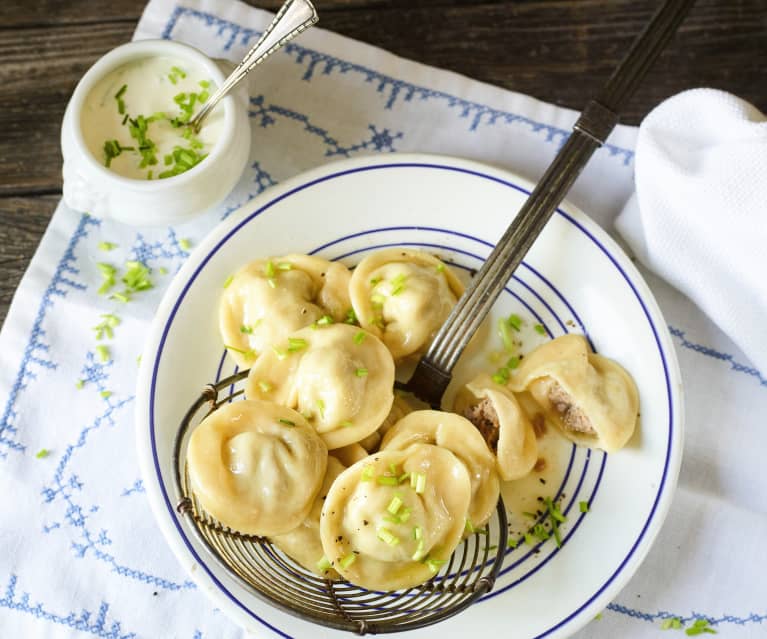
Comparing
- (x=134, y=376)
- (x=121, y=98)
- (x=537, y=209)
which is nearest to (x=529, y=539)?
(x=537, y=209)

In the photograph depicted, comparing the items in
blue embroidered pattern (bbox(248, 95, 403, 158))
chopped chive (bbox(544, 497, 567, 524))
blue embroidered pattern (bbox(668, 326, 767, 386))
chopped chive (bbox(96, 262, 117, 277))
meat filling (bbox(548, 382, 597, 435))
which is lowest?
chopped chive (bbox(96, 262, 117, 277))

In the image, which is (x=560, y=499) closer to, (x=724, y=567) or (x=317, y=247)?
(x=724, y=567)

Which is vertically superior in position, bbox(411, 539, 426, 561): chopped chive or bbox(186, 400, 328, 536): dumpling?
bbox(411, 539, 426, 561): chopped chive

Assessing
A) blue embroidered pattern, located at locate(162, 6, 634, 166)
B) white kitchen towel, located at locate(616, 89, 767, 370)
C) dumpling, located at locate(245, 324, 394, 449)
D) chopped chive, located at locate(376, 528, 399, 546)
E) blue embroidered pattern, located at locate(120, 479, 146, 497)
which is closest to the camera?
chopped chive, located at locate(376, 528, 399, 546)

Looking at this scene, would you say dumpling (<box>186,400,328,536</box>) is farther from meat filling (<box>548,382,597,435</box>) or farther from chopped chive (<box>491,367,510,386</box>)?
meat filling (<box>548,382,597,435</box>)

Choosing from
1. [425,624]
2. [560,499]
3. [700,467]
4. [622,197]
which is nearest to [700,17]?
[622,197]

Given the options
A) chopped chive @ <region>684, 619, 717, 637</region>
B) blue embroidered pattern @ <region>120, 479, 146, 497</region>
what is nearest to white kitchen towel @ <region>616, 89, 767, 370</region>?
chopped chive @ <region>684, 619, 717, 637</region>
